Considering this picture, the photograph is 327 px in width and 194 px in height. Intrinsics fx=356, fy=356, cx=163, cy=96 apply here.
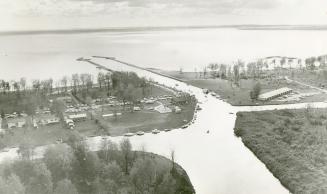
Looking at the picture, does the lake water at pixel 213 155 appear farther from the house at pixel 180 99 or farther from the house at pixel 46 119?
the house at pixel 46 119

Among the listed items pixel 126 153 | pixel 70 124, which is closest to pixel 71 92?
pixel 70 124

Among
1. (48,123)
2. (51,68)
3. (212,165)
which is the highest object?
(51,68)

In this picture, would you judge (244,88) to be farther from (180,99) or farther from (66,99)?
(66,99)

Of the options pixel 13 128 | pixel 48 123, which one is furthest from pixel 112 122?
pixel 13 128

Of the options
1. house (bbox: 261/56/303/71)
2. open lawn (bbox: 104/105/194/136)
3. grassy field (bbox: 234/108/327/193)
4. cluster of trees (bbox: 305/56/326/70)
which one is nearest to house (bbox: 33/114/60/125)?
open lawn (bbox: 104/105/194/136)

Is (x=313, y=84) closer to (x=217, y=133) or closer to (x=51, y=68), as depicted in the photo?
(x=217, y=133)

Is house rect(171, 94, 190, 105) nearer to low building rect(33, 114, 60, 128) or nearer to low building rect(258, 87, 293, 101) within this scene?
low building rect(258, 87, 293, 101)
